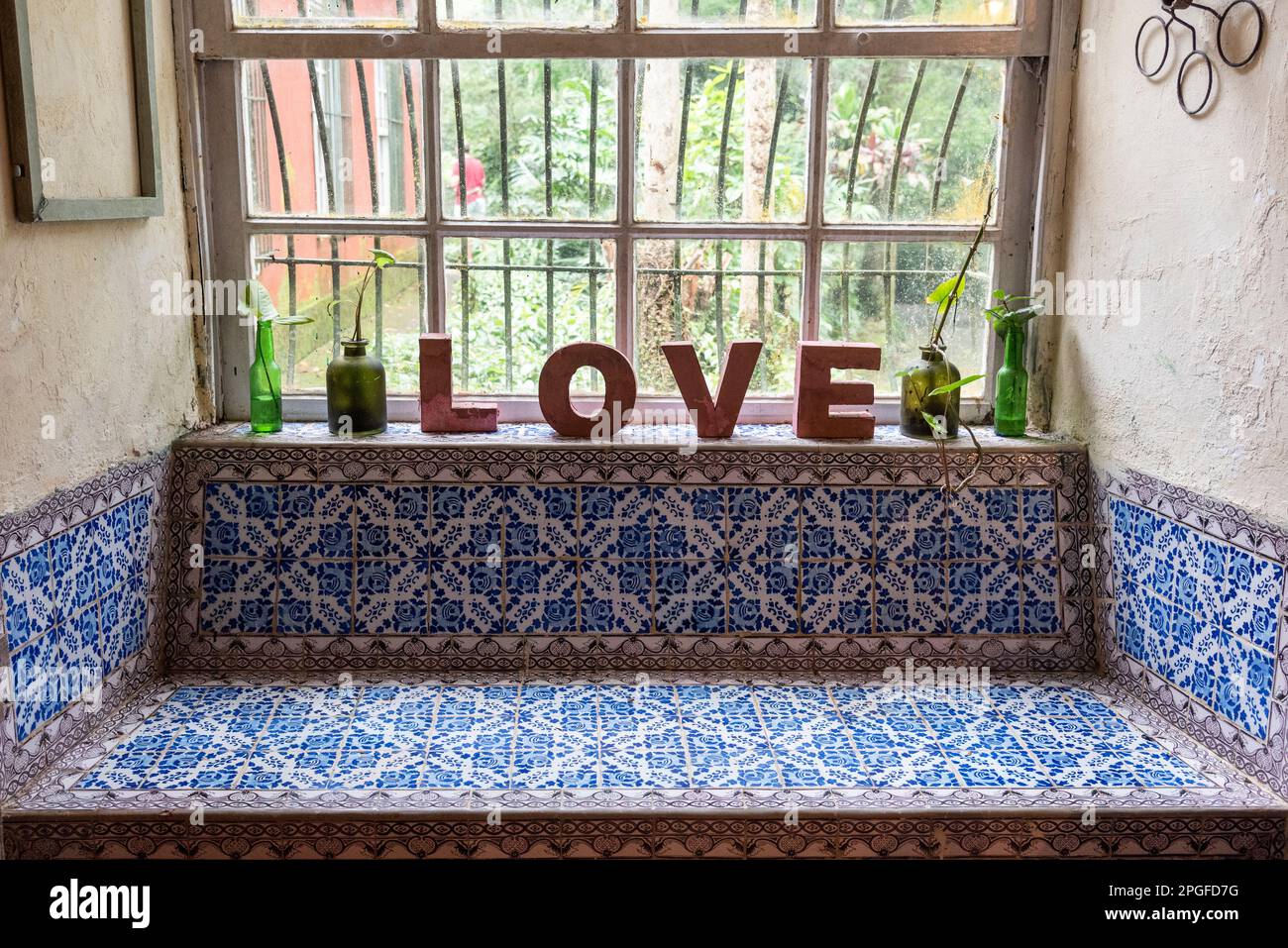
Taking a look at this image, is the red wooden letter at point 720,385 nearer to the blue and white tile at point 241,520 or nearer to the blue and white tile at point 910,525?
the blue and white tile at point 910,525

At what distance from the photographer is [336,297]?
9.45 ft

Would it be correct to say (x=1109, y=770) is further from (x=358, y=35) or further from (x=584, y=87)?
(x=358, y=35)

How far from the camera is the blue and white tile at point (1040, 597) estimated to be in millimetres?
2631

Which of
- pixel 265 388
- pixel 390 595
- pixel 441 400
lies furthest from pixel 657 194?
pixel 390 595

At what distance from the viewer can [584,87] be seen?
2.79 m

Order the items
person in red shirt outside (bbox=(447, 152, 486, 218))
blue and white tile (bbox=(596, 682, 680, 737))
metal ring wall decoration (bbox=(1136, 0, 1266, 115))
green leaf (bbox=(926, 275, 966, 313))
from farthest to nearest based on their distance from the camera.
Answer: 1. person in red shirt outside (bbox=(447, 152, 486, 218))
2. green leaf (bbox=(926, 275, 966, 313))
3. blue and white tile (bbox=(596, 682, 680, 737))
4. metal ring wall decoration (bbox=(1136, 0, 1266, 115))

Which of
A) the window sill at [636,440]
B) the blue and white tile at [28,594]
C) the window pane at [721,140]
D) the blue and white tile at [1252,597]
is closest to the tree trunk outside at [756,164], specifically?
the window pane at [721,140]

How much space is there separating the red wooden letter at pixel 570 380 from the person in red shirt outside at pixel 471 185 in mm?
425

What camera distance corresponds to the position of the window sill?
8.63 feet

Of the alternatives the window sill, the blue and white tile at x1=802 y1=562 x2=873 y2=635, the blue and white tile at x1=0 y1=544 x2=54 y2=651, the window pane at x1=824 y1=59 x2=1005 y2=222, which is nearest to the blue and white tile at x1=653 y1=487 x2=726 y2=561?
the window sill

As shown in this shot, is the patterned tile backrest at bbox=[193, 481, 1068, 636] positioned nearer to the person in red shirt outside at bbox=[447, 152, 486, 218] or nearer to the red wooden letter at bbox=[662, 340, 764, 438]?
the red wooden letter at bbox=[662, 340, 764, 438]

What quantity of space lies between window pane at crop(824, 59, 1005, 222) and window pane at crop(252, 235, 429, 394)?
105cm

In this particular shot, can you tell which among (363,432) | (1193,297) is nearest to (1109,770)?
(1193,297)

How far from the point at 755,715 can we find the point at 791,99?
4.78ft
